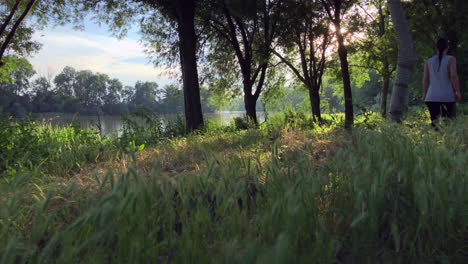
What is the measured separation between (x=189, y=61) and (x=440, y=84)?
7589 mm

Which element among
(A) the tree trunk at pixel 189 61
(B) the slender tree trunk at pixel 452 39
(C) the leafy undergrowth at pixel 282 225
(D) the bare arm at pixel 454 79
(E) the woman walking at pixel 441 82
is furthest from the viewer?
(B) the slender tree trunk at pixel 452 39

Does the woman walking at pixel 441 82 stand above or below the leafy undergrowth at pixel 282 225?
above

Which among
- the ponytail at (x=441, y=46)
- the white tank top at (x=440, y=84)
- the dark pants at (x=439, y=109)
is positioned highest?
the ponytail at (x=441, y=46)

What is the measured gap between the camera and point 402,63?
5.81 metres

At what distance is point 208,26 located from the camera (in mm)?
15531

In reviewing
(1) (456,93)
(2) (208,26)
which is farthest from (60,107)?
(1) (456,93)

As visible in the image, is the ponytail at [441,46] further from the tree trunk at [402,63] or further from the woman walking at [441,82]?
the tree trunk at [402,63]

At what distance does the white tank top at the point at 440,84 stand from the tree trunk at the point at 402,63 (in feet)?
1.20

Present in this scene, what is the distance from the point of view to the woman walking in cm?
523

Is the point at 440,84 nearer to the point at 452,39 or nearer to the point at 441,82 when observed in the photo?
the point at 441,82

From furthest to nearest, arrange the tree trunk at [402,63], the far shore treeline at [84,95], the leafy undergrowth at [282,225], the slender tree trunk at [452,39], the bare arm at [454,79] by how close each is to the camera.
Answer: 1. the far shore treeline at [84,95]
2. the slender tree trunk at [452,39]
3. the tree trunk at [402,63]
4. the bare arm at [454,79]
5. the leafy undergrowth at [282,225]

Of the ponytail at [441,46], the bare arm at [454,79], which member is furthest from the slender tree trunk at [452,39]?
the bare arm at [454,79]

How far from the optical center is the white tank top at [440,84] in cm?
529

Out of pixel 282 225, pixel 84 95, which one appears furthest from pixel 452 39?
pixel 84 95
